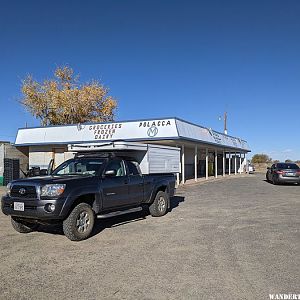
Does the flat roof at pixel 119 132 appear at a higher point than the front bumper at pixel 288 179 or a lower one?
higher

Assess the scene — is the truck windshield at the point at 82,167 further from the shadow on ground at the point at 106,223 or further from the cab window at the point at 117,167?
the shadow on ground at the point at 106,223

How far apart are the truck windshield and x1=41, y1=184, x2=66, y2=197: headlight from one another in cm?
138

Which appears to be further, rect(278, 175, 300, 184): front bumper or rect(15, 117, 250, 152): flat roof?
rect(278, 175, 300, 184): front bumper

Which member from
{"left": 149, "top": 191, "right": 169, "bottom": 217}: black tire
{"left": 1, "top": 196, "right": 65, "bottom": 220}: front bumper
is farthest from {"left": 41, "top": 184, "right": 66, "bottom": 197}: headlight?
{"left": 149, "top": 191, "right": 169, "bottom": 217}: black tire

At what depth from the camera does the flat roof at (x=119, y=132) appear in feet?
76.1

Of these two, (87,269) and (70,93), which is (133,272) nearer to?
(87,269)

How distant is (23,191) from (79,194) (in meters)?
1.18

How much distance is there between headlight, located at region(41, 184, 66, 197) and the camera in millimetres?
7582

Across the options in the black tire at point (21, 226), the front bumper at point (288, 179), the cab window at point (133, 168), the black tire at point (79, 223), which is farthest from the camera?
the front bumper at point (288, 179)

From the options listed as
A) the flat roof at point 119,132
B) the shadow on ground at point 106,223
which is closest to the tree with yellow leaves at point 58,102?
the flat roof at point 119,132

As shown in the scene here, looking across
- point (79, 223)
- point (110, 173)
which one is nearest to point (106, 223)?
point (110, 173)

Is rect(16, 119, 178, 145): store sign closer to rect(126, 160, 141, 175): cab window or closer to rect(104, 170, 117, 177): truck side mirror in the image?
rect(126, 160, 141, 175): cab window

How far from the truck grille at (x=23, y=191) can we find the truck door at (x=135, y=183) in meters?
2.77

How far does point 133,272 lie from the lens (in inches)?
222
